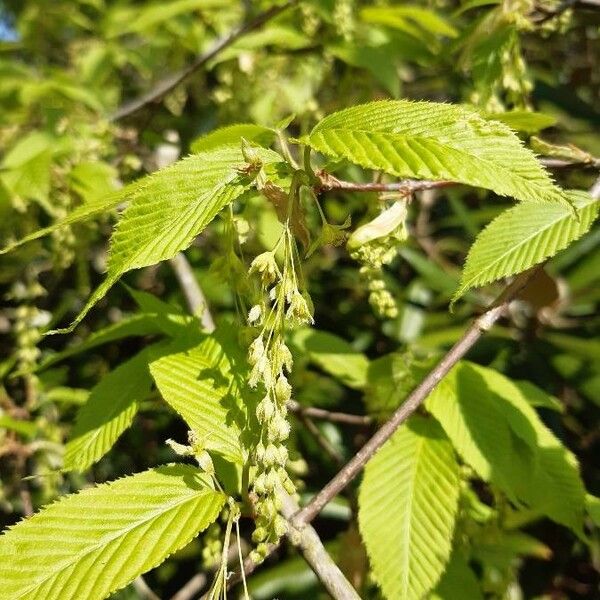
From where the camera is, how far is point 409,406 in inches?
40.3

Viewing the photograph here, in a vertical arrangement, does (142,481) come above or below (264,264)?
below

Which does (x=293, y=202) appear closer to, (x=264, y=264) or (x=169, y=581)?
(x=264, y=264)

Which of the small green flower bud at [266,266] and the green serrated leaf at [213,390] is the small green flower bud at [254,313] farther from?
the green serrated leaf at [213,390]

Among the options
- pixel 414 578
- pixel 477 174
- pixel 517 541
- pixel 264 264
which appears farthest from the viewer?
pixel 517 541

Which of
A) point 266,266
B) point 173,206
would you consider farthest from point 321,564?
point 173,206

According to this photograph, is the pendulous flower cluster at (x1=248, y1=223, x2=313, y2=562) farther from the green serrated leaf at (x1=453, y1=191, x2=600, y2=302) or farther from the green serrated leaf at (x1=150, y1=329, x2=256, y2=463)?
the green serrated leaf at (x1=453, y1=191, x2=600, y2=302)

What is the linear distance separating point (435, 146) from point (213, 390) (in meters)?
0.47

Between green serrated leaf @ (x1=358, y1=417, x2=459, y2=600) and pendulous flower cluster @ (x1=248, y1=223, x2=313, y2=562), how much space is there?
27 cm

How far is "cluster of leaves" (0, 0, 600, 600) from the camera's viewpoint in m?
0.89

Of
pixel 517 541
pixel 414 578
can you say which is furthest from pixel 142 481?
pixel 517 541

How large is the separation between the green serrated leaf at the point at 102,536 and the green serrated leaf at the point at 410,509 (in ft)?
1.03

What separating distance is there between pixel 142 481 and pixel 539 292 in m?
1.49

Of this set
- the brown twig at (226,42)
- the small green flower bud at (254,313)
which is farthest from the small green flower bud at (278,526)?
the brown twig at (226,42)

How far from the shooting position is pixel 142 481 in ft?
3.07
